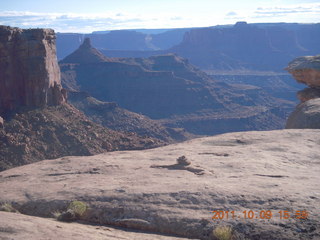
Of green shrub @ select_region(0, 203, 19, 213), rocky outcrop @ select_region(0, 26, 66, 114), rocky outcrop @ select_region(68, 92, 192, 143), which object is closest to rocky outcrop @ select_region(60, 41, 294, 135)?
rocky outcrop @ select_region(68, 92, 192, 143)

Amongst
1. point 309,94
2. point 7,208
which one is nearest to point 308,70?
point 309,94

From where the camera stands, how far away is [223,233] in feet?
21.7

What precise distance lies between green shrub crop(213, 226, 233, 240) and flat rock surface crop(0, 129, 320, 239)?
190mm

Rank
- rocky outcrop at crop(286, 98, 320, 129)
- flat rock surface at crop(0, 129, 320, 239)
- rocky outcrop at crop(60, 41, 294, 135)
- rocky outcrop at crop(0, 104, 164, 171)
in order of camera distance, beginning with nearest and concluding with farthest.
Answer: flat rock surface at crop(0, 129, 320, 239) → rocky outcrop at crop(286, 98, 320, 129) → rocky outcrop at crop(0, 104, 164, 171) → rocky outcrop at crop(60, 41, 294, 135)

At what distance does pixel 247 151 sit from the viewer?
1134 cm

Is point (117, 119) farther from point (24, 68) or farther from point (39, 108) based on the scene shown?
point (24, 68)

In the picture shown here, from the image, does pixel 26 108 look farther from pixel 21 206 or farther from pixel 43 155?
pixel 21 206

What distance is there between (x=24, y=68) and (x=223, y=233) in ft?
104

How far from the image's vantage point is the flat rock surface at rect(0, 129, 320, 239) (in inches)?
279

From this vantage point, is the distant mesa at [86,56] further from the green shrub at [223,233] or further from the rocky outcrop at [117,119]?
the green shrub at [223,233]

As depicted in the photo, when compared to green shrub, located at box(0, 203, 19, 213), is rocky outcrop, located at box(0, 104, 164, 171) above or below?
below

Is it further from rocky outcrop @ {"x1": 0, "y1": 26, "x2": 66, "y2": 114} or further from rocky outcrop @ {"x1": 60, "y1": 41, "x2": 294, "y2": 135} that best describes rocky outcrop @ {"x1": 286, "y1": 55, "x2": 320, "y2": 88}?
rocky outcrop @ {"x1": 60, "y1": 41, "x2": 294, "y2": 135}

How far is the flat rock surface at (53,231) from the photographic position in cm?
619

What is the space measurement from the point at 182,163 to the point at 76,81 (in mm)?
73700
